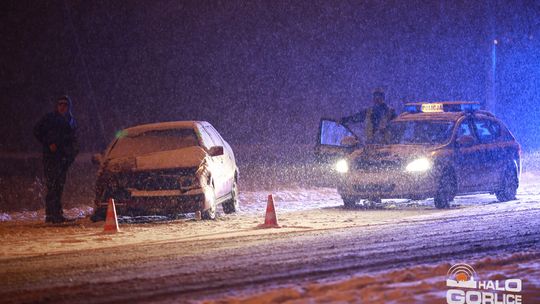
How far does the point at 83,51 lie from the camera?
45656 mm

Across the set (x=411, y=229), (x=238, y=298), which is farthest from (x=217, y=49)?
(x=238, y=298)

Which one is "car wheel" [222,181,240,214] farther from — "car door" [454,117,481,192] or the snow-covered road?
"car door" [454,117,481,192]

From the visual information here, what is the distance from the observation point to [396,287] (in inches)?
270

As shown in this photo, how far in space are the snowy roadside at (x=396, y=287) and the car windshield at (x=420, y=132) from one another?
7054mm

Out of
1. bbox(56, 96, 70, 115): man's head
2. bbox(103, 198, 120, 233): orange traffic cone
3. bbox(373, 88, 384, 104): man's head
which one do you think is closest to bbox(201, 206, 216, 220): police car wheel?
bbox(103, 198, 120, 233): orange traffic cone

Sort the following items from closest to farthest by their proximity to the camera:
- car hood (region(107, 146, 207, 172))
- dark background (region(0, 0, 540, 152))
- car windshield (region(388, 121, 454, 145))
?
car hood (region(107, 146, 207, 172)) → car windshield (region(388, 121, 454, 145)) → dark background (region(0, 0, 540, 152))

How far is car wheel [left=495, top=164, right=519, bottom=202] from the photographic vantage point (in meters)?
15.6

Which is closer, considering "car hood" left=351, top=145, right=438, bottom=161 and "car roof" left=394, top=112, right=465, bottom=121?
"car hood" left=351, top=145, right=438, bottom=161

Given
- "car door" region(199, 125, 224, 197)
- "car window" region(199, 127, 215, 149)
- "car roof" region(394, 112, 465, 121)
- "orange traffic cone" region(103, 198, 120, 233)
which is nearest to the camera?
"orange traffic cone" region(103, 198, 120, 233)

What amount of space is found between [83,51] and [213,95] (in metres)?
7.51

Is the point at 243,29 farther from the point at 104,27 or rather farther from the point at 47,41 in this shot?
the point at 47,41

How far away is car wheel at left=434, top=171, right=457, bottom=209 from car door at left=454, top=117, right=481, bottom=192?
150 millimetres

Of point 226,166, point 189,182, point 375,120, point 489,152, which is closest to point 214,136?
point 226,166

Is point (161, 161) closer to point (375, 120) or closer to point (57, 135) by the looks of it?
point (57, 135)
